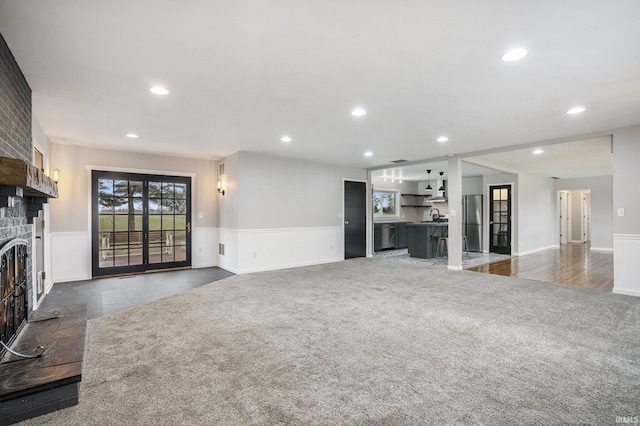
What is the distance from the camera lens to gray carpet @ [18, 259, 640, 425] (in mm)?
1851

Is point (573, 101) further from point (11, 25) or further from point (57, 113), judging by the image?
point (57, 113)

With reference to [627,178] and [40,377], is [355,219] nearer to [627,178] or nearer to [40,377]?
[627,178]

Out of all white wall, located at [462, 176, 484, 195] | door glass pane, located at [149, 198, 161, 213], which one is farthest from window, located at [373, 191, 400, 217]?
door glass pane, located at [149, 198, 161, 213]

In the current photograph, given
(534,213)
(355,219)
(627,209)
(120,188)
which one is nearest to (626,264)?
(627,209)

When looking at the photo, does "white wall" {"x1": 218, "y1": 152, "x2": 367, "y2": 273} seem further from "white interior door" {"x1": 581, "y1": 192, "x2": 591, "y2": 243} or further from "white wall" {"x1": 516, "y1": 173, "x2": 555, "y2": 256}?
"white interior door" {"x1": 581, "y1": 192, "x2": 591, "y2": 243}

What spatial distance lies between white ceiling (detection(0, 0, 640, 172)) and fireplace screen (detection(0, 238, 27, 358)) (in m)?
1.50

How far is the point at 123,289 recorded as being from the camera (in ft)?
16.0

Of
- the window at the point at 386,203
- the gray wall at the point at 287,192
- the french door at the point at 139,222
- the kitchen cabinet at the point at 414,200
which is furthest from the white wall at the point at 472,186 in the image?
the french door at the point at 139,222

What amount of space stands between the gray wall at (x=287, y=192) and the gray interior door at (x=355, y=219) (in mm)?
267

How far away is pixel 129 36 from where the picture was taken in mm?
2203

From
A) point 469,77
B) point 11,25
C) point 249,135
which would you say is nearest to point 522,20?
point 469,77

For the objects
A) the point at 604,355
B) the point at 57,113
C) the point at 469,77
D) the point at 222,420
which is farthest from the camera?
the point at 57,113

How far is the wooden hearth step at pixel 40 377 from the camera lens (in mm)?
1730

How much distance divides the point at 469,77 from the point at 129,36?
8.94 ft
